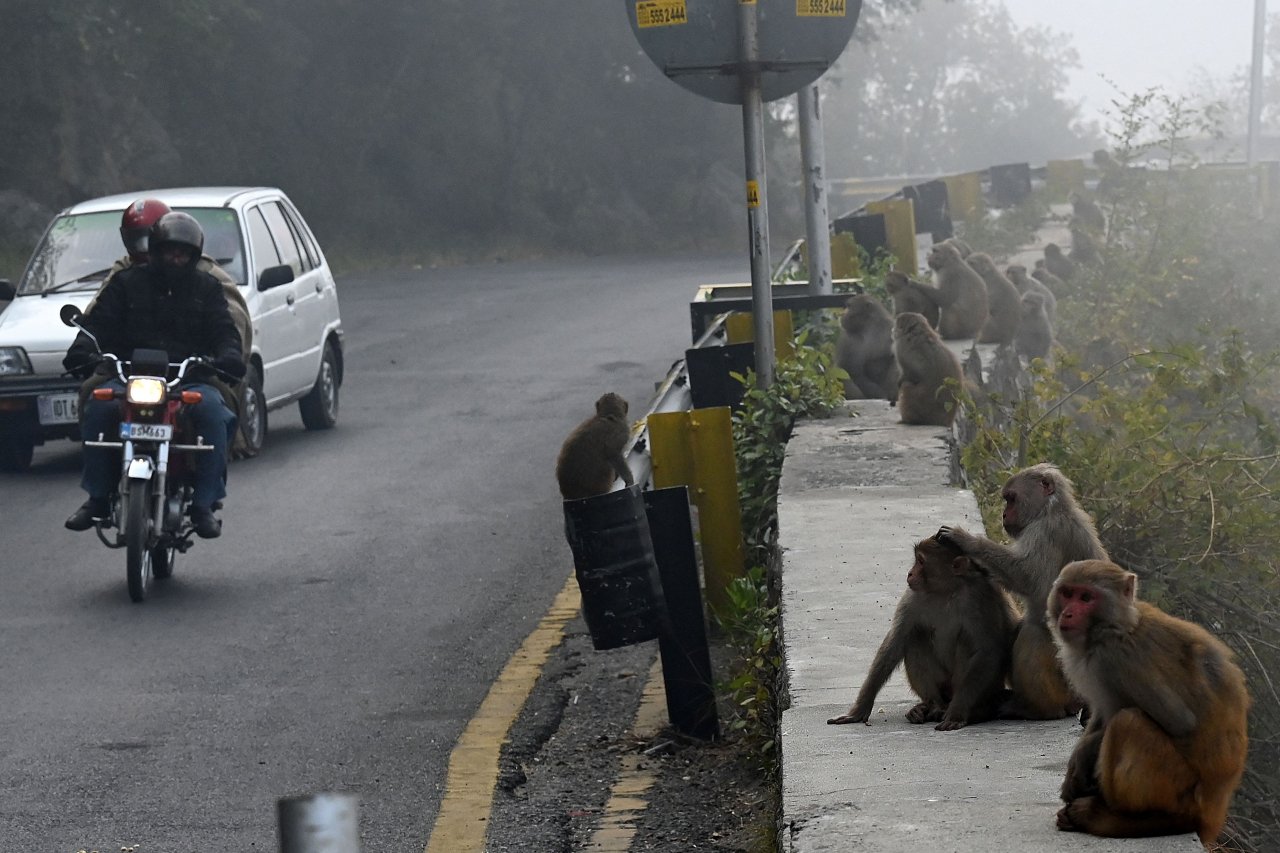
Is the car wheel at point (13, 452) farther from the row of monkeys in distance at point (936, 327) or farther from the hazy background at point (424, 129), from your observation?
the hazy background at point (424, 129)

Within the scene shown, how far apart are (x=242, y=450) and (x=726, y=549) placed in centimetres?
566

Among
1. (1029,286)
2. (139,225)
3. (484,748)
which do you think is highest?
(139,225)

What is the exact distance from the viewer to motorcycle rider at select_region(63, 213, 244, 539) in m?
8.71

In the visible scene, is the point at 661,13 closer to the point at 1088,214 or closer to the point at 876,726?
the point at 876,726

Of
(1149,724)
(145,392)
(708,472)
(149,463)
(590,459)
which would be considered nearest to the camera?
(1149,724)

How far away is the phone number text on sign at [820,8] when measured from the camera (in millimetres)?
7762

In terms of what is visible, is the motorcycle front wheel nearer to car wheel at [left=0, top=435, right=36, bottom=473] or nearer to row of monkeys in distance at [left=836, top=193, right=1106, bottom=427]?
row of monkeys in distance at [left=836, top=193, right=1106, bottom=427]

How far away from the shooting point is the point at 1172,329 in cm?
1661

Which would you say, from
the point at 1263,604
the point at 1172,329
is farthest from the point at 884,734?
the point at 1172,329

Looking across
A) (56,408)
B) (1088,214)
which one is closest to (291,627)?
(56,408)

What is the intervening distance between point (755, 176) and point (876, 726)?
382cm

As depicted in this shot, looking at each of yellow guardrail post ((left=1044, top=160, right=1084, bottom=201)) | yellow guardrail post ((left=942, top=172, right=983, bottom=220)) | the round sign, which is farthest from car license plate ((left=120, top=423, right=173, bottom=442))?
yellow guardrail post ((left=1044, top=160, right=1084, bottom=201))

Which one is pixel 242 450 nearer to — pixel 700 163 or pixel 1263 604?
pixel 1263 604

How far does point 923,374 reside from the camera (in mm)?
8672
